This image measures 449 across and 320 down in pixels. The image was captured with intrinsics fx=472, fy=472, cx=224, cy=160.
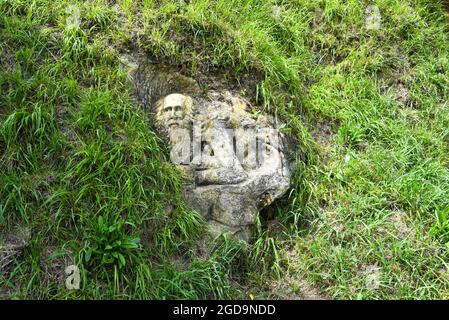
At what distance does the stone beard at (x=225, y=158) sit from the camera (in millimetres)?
3889

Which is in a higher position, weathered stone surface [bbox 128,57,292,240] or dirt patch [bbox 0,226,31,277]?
weathered stone surface [bbox 128,57,292,240]

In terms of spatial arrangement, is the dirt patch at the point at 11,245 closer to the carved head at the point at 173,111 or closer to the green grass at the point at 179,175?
the green grass at the point at 179,175

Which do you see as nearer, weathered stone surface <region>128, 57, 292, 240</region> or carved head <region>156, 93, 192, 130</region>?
weathered stone surface <region>128, 57, 292, 240</region>

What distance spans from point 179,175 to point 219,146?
0.45m

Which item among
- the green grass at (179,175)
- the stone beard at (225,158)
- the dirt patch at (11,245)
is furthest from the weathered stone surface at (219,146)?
the dirt patch at (11,245)

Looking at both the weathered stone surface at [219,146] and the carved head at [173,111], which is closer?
the weathered stone surface at [219,146]

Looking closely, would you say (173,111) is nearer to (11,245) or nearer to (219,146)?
(219,146)

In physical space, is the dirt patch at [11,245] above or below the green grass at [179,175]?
below

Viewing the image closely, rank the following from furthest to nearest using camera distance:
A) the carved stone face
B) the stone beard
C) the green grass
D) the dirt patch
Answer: the carved stone face
the stone beard
the green grass
the dirt patch

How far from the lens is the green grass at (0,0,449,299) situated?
3.38m

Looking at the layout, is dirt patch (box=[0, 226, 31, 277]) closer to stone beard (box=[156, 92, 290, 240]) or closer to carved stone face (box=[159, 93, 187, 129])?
stone beard (box=[156, 92, 290, 240])

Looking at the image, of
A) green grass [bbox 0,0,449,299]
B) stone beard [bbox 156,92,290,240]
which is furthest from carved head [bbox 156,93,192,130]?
green grass [bbox 0,0,449,299]

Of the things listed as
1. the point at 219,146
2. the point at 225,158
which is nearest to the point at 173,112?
the point at 219,146

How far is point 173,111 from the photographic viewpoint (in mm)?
4168
